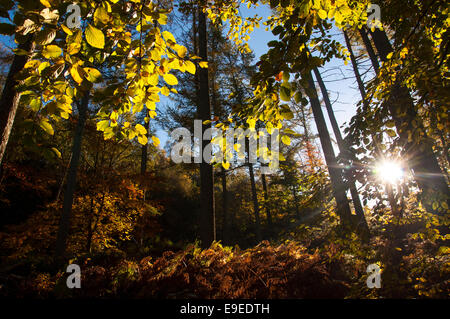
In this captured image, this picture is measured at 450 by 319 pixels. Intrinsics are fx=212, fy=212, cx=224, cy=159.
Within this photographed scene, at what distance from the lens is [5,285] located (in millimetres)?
2555

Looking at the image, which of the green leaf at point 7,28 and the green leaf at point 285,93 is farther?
the green leaf at point 285,93

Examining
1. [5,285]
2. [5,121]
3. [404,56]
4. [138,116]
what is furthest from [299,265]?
[138,116]

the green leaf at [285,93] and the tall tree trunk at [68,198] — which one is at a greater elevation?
the tall tree trunk at [68,198]

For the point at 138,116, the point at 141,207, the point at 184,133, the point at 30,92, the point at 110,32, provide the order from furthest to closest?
the point at 138,116, the point at 184,133, the point at 141,207, the point at 110,32, the point at 30,92

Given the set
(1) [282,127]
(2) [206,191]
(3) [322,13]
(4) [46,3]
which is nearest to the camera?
(4) [46,3]

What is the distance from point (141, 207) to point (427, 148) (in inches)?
290

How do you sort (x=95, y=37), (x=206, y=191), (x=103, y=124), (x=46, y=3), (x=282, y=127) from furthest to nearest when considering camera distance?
(x=206, y=191) → (x=282, y=127) → (x=103, y=124) → (x=95, y=37) → (x=46, y=3)

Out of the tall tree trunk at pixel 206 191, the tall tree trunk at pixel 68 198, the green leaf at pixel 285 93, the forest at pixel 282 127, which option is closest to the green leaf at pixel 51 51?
the forest at pixel 282 127

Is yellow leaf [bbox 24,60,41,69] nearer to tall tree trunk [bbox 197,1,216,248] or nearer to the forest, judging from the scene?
the forest

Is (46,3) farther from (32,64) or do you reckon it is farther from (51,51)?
(32,64)

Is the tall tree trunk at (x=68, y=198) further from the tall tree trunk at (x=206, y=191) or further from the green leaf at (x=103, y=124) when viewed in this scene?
the green leaf at (x=103, y=124)

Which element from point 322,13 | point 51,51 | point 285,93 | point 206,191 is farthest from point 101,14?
point 206,191

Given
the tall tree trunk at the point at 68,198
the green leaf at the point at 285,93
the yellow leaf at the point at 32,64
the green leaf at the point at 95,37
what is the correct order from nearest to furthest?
the green leaf at the point at 95,37 → the yellow leaf at the point at 32,64 → the green leaf at the point at 285,93 → the tall tree trunk at the point at 68,198

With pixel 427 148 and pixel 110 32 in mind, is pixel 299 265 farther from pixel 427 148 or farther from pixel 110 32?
pixel 110 32
